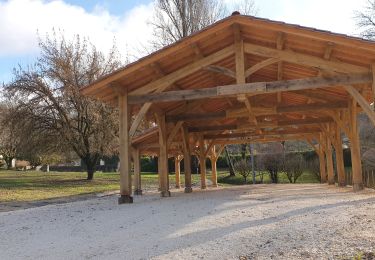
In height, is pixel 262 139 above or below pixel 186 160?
above

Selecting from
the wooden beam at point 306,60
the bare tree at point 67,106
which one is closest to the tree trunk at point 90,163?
the bare tree at point 67,106

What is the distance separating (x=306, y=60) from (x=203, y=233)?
6.12 metres

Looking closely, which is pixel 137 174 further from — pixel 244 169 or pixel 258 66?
pixel 244 169

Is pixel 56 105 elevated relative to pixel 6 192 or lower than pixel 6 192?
elevated

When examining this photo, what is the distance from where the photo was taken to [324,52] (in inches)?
408

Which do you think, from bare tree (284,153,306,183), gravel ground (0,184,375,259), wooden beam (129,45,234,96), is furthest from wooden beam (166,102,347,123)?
bare tree (284,153,306,183)

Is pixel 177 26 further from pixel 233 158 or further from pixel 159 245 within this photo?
pixel 159 245

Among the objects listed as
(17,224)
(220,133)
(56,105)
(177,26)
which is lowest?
(17,224)

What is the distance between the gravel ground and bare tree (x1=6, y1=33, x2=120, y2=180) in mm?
15617

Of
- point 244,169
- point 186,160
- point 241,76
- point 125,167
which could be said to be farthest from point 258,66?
point 244,169

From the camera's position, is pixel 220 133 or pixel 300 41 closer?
pixel 300 41

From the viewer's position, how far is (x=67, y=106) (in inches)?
971

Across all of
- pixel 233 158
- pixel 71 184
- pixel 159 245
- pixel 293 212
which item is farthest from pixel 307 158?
pixel 159 245

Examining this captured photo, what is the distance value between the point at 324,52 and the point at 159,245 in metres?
6.92
